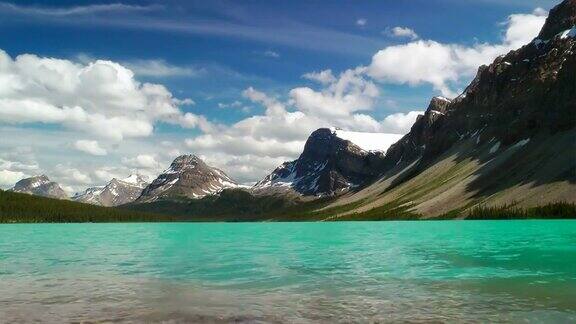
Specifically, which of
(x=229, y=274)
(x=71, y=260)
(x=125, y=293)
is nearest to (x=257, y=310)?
(x=125, y=293)

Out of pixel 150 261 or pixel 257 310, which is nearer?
pixel 257 310

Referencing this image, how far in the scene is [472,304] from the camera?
24938 mm

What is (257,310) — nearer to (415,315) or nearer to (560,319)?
(415,315)

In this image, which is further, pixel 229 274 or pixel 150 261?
pixel 150 261

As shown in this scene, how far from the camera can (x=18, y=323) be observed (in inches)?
843

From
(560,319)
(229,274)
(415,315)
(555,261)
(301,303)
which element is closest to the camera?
(560,319)

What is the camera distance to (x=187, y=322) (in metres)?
21.6

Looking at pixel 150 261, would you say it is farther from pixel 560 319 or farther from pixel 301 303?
pixel 560 319

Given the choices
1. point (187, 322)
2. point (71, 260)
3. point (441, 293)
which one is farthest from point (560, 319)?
point (71, 260)

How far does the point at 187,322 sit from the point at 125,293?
10.1 metres

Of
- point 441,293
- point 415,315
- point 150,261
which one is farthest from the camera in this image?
point 150,261

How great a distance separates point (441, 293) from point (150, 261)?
1308 inches

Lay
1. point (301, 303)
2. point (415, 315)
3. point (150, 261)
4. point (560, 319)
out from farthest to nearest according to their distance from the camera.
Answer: point (150, 261) → point (301, 303) → point (415, 315) → point (560, 319)

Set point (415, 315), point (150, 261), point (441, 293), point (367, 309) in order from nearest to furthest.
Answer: point (415, 315)
point (367, 309)
point (441, 293)
point (150, 261)
